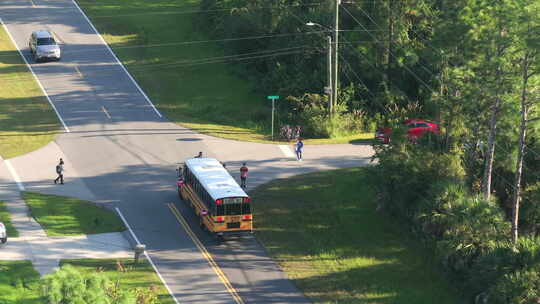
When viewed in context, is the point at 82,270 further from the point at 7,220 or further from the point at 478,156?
the point at 478,156

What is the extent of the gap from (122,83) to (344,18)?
17.4 metres

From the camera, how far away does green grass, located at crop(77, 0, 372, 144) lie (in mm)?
57781

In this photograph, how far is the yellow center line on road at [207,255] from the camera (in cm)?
3381

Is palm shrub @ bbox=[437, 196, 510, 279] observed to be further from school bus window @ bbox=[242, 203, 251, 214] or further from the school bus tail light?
the school bus tail light

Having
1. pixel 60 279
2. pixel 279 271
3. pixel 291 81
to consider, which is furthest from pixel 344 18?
pixel 60 279

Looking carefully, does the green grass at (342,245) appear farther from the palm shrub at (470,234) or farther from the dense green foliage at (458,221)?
the palm shrub at (470,234)

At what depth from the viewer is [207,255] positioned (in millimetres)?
37281

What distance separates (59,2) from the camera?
83625mm

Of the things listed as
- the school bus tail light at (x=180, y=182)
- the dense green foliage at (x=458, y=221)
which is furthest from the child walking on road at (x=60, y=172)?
the dense green foliage at (x=458, y=221)

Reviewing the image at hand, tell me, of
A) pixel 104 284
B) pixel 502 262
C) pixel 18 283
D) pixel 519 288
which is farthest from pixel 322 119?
pixel 104 284

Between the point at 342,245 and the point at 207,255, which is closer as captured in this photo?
the point at 207,255

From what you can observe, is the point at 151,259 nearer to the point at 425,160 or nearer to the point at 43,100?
the point at 425,160

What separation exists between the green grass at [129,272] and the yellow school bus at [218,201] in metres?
3.66

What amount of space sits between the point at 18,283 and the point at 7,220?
7426 millimetres
